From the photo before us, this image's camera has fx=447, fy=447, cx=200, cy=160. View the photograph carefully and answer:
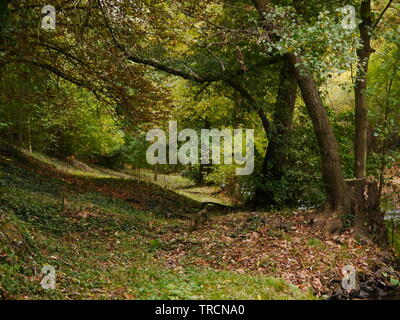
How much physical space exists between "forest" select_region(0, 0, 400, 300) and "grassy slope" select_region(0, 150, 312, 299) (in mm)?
44

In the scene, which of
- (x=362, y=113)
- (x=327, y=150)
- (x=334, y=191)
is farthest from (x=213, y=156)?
(x=334, y=191)

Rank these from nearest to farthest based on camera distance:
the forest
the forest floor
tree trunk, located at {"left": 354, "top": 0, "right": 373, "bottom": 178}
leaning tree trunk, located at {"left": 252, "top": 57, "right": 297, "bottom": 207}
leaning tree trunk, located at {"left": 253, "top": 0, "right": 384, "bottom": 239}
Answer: the forest floor, the forest, leaning tree trunk, located at {"left": 253, "top": 0, "right": 384, "bottom": 239}, tree trunk, located at {"left": 354, "top": 0, "right": 373, "bottom": 178}, leaning tree trunk, located at {"left": 252, "top": 57, "right": 297, "bottom": 207}

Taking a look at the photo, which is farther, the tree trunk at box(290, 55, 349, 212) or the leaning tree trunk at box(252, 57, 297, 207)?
the leaning tree trunk at box(252, 57, 297, 207)

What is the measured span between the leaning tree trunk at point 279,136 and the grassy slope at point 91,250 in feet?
11.3

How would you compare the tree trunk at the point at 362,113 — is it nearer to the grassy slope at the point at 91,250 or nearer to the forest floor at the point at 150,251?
the forest floor at the point at 150,251

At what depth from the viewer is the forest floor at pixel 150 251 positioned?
6789 millimetres

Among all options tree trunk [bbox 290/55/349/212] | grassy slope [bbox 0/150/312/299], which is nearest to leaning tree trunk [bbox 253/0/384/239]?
tree trunk [bbox 290/55/349/212]

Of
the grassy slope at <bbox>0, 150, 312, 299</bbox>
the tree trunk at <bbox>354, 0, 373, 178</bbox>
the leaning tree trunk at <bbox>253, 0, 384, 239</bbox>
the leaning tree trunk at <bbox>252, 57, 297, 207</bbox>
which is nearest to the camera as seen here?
the grassy slope at <bbox>0, 150, 312, 299</bbox>

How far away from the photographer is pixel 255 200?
16406 millimetres

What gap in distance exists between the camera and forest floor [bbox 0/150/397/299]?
6.79 meters

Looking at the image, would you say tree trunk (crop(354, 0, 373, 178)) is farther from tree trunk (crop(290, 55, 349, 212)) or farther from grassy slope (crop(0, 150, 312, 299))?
grassy slope (crop(0, 150, 312, 299))

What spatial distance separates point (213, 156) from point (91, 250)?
450 inches

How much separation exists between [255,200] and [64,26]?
9039 millimetres
